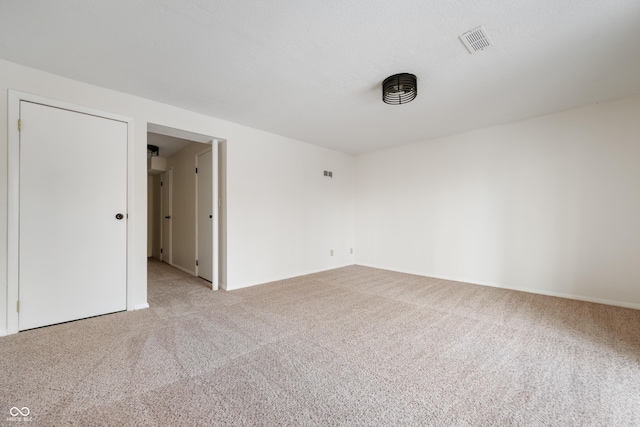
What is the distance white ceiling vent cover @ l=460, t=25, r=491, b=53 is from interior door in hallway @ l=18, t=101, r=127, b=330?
10.9 feet

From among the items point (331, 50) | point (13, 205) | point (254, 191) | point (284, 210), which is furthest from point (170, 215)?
point (331, 50)

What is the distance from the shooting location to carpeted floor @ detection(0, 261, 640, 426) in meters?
1.32

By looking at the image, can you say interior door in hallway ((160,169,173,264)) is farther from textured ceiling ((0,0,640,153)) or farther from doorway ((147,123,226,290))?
textured ceiling ((0,0,640,153))

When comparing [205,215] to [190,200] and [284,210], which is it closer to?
[190,200]

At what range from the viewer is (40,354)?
1847mm

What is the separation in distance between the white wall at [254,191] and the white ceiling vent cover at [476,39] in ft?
9.35

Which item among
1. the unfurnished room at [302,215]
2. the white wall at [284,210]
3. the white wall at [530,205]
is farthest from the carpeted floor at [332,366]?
the white wall at [284,210]

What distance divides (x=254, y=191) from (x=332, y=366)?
8.93 feet

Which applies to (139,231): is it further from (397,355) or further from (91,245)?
(397,355)

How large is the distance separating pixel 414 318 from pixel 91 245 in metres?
3.34

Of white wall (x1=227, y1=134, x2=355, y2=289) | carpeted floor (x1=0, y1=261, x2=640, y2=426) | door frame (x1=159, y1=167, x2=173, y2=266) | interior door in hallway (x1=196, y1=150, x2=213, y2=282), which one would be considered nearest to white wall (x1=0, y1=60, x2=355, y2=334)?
white wall (x1=227, y1=134, x2=355, y2=289)

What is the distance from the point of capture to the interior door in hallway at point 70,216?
2246 mm

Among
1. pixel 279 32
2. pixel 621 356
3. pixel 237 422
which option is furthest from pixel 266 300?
pixel 621 356

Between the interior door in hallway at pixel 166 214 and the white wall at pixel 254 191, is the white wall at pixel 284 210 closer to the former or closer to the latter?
the white wall at pixel 254 191
